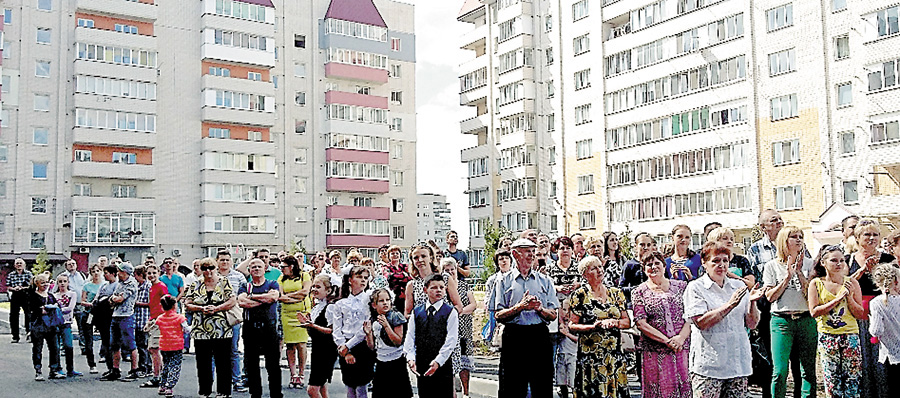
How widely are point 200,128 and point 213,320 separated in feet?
183

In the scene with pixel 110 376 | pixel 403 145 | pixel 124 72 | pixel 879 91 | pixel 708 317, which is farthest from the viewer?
pixel 403 145

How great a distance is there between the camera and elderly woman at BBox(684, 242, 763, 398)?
7.67 metres

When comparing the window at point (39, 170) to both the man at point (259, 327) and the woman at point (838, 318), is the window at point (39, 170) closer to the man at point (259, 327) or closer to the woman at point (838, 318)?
the man at point (259, 327)

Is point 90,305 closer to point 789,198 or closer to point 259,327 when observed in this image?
point 259,327

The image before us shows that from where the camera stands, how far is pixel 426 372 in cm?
914

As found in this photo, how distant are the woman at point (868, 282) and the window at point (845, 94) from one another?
3918 centimetres

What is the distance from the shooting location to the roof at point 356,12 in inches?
2859

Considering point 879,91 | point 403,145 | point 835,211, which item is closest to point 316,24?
point 403,145

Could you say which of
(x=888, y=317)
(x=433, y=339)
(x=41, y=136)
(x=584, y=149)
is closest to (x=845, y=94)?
(x=584, y=149)

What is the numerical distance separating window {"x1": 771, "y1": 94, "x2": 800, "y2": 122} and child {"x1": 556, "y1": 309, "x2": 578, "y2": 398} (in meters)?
41.1

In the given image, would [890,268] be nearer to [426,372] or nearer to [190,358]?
[426,372]

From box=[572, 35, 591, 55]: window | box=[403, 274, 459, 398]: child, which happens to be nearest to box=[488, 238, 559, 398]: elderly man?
box=[403, 274, 459, 398]: child

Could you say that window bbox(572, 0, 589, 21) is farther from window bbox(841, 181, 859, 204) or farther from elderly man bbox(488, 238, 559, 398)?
elderly man bbox(488, 238, 559, 398)

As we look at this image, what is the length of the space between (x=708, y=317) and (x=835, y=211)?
95.3 feet
